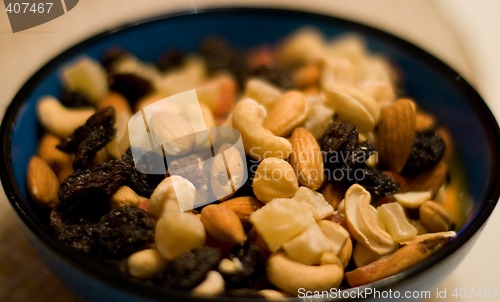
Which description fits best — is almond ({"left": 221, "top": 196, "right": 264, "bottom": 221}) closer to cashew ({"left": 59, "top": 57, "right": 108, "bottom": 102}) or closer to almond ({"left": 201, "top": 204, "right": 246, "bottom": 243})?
almond ({"left": 201, "top": 204, "right": 246, "bottom": 243})

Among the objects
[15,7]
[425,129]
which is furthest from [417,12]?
[15,7]

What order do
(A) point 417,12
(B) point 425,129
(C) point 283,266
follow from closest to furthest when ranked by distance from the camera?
(C) point 283,266, (B) point 425,129, (A) point 417,12

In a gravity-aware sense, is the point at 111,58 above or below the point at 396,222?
above

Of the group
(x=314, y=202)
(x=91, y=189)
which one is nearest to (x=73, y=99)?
(x=91, y=189)

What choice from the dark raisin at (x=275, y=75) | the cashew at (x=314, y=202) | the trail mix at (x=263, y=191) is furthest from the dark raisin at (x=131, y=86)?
the cashew at (x=314, y=202)

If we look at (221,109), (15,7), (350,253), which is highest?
(15,7)

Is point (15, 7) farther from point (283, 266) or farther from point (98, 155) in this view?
point (283, 266)

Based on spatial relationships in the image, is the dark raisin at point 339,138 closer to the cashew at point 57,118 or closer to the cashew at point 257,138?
the cashew at point 257,138

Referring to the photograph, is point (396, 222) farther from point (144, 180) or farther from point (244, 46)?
point (244, 46)
